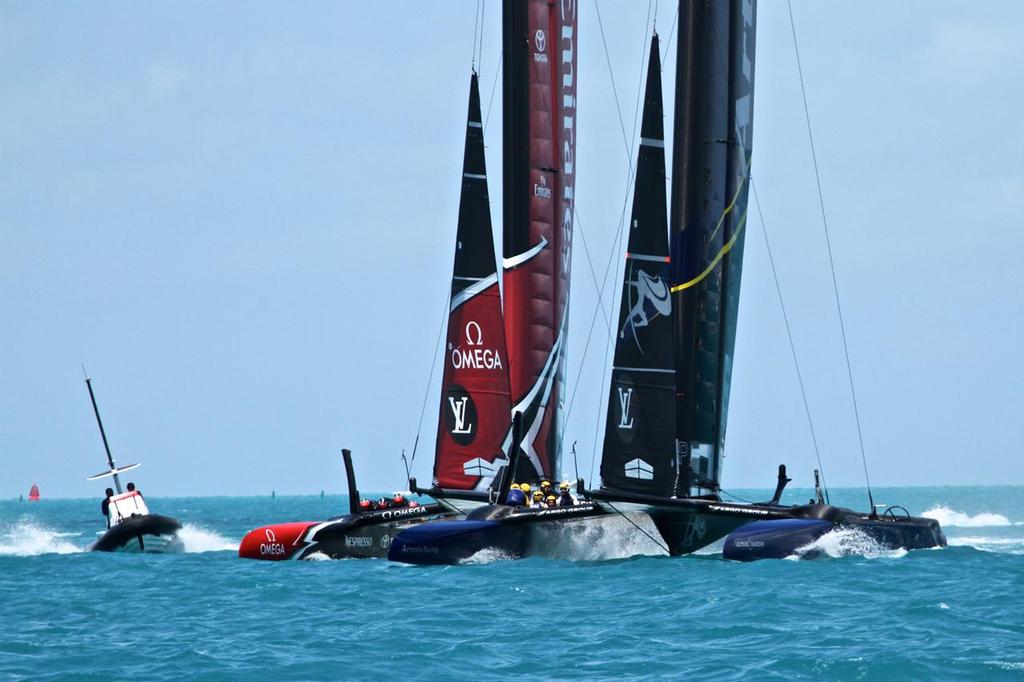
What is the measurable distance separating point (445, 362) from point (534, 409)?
215 centimetres

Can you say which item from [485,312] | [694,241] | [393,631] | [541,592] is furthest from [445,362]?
[393,631]

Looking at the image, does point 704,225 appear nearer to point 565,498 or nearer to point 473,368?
point 473,368

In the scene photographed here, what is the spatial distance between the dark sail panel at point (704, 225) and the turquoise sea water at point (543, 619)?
272cm

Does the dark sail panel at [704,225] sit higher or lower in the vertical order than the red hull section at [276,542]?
higher

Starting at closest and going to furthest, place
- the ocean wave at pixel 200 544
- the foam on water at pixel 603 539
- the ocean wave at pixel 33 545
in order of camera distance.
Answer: the foam on water at pixel 603 539, the ocean wave at pixel 200 544, the ocean wave at pixel 33 545

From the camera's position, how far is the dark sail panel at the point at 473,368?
3152 cm

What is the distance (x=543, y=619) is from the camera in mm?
21312

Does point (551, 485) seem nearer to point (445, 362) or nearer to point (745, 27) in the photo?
point (445, 362)

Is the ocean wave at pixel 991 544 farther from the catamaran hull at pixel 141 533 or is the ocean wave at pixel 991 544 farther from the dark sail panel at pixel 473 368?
the catamaran hull at pixel 141 533

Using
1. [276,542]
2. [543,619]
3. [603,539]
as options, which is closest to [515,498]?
[603,539]

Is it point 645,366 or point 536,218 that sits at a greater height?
point 536,218

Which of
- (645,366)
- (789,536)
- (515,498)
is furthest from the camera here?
(515,498)

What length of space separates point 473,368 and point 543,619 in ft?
35.7

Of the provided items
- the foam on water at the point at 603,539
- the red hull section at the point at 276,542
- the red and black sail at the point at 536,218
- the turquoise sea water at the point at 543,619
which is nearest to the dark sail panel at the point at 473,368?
the red and black sail at the point at 536,218
